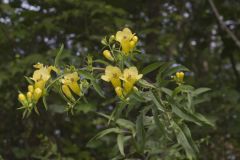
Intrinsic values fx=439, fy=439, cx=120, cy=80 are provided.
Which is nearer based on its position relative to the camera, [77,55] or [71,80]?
[71,80]

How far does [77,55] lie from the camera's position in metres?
2.84

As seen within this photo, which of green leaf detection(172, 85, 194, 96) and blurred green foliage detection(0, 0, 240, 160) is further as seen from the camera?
blurred green foliage detection(0, 0, 240, 160)

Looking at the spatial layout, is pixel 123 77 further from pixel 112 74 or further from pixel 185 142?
pixel 185 142

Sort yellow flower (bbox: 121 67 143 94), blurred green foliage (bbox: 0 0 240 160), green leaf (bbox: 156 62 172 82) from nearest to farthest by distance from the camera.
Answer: yellow flower (bbox: 121 67 143 94) → green leaf (bbox: 156 62 172 82) → blurred green foliage (bbox: 0 0 240 160)

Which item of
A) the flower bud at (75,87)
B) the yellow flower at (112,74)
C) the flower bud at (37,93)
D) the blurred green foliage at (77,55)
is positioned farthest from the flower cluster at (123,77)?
the blurred green foliage at (77,55)

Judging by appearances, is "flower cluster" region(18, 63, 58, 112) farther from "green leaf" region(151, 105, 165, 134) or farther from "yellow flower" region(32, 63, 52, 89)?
"green leaf" region(151, 105, 165, 134)

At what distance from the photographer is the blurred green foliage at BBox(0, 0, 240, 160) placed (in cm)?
274

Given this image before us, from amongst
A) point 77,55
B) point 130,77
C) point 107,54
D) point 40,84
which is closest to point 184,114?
point 130,77

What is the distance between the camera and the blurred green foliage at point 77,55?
2.74m

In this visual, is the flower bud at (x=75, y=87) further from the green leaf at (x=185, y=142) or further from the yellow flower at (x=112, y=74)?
the green leaf at (x=185, y=142)

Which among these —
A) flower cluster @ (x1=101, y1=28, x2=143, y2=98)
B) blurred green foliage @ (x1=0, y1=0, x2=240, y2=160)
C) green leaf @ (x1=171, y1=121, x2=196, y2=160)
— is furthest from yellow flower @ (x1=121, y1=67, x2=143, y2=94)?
blurred green foliage @ (x1=0, y1=0, x2=240, y2=160)

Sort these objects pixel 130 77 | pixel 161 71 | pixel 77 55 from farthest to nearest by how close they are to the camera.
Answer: pixel 77 55 → pixel 161 71 → pixel 130 77

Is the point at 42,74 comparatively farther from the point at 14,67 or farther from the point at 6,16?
the point at 6,16

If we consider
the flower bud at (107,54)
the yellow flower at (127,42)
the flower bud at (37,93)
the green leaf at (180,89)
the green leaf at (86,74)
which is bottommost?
the green leaf at (180,89)
